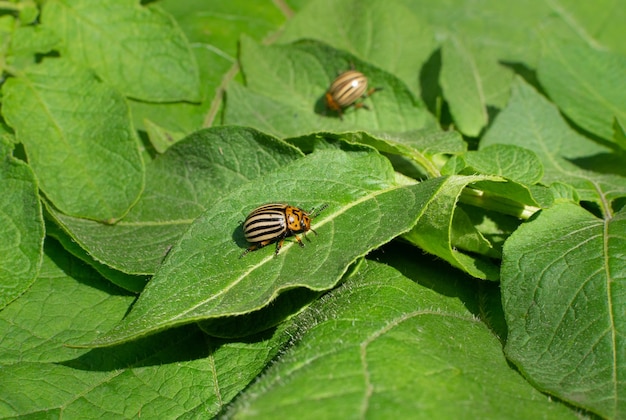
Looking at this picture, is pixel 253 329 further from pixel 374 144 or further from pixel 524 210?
pixel 524 210

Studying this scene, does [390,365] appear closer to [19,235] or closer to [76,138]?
[19,235]

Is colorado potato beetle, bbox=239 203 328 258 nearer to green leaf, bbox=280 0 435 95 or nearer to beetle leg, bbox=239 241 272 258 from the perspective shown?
beetle leg, bbox=239 241 272 258

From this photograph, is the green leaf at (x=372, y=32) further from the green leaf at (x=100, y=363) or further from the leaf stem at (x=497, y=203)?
the green leaf at (x=100, y=363)

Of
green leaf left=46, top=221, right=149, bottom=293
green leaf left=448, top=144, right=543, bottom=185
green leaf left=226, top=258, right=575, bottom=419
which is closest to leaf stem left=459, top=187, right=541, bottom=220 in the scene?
green leaf left=448, top=144, right=543, bottom=185

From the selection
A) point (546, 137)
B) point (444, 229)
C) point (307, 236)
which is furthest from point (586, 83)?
point (307, 236)

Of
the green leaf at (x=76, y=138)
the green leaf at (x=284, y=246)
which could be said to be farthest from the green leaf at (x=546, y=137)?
the green leaf at (x=76, y=138)
